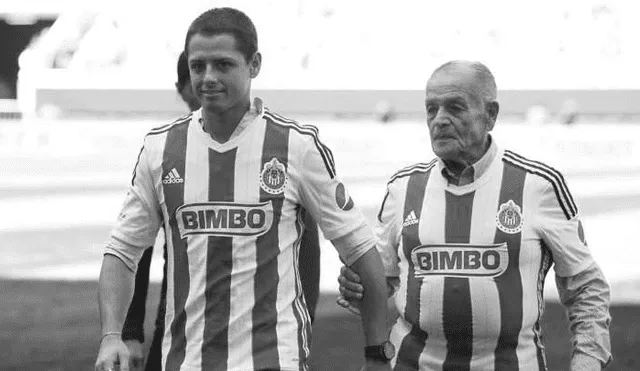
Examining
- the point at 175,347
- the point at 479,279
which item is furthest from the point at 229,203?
the point at 479,279

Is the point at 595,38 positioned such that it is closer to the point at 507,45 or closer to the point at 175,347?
the point at 507,45

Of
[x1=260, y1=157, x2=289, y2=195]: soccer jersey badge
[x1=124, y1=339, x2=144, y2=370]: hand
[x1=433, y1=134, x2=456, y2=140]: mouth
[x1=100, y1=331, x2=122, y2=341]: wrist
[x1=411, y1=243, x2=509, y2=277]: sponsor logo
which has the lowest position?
[x1=124, y1=339, x2=144, y2=370]: hand

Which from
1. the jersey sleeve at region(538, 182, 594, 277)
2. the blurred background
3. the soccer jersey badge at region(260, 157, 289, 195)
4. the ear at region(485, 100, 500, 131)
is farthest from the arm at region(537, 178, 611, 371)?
the blurred background

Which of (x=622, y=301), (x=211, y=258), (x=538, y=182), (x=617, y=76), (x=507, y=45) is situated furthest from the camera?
(x=507, y=45)

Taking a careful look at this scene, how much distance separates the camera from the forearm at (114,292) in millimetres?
3613

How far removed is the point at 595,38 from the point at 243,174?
2297 centimetres

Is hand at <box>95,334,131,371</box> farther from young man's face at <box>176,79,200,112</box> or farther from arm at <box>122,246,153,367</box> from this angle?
young man's face at <box>176,79,200,112</box>

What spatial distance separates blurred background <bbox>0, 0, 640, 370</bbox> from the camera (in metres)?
20.6

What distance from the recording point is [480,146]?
12.7ft

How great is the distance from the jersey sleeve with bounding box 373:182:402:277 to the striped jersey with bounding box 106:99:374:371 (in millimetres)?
221

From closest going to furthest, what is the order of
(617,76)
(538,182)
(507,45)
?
(538,182), (617,76), (507,45)

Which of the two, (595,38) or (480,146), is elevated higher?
(595,38)

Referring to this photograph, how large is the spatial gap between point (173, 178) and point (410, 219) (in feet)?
2.31

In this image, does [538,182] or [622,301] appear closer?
[538,182]
